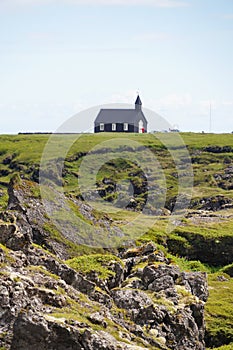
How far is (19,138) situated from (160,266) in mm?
173701

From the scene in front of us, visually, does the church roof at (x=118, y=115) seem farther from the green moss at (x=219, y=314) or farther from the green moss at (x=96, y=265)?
the green moss at (x=96, y=265)

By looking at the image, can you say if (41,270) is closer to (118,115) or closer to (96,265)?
(96,265)

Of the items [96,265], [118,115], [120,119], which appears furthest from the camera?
[118,115]

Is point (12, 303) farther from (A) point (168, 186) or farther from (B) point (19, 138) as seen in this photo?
(B) point (19, 138)

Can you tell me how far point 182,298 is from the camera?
24984mm

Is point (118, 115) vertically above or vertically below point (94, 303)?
above

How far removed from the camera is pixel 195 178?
424 feet

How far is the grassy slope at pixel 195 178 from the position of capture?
3009 centimetres

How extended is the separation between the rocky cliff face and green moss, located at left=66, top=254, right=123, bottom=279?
0.21 m

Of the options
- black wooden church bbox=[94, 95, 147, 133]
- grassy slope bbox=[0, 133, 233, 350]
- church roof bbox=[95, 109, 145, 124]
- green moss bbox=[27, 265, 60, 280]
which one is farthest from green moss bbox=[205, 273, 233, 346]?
church roof bbox=[95, 109, 145, 124]

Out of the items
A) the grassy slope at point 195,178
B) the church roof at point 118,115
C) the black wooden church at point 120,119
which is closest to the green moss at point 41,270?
the grassy slope at point 195,178

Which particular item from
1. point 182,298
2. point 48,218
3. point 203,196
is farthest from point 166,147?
point 182,298

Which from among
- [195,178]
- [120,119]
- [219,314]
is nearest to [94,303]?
[219,314]

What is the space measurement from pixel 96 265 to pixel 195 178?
4038 inches
